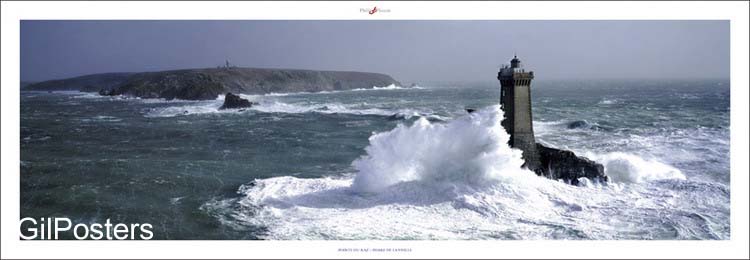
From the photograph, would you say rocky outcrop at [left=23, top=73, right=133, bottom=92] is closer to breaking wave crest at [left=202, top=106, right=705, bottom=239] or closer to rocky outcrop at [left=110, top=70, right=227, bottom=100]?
rocky outcrop at [left=110, top=70, right=227, bottom=100]

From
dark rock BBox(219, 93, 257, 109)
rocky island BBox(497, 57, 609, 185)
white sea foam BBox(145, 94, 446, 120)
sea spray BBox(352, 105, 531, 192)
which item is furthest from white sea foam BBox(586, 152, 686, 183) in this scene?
dark rock BBox(219, 93, 257, 109)

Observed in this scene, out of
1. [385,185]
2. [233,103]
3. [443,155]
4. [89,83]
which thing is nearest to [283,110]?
[233,103]

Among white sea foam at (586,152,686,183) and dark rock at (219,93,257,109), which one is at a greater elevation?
dark rock at (219,93,257,109)

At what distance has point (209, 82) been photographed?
3872 cm

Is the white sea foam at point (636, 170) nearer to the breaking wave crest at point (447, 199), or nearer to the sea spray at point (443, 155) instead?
the breaking wave crest at point (447, 199)

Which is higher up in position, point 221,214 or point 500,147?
point 500,147

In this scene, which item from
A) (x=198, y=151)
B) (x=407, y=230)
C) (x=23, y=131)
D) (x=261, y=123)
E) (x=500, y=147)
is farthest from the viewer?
(x=261, y=123)

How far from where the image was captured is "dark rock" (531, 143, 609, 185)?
1188cm

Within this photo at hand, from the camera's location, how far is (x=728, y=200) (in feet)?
33.9

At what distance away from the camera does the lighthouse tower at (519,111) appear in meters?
12.4

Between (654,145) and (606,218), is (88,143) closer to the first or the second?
(606,218)

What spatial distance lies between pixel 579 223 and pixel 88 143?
13858 millimetres

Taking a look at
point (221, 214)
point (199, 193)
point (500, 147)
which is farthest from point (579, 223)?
point (199, 193)

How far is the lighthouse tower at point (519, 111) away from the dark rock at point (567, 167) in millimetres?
200
